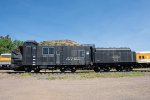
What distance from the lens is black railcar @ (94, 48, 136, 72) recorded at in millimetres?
37125

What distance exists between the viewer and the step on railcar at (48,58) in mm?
34781

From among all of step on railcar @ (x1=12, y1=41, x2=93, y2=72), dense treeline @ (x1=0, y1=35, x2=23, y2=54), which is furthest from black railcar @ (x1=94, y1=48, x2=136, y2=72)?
dense treeline @ (x1=0, y1=35, x2=23, y2=54)

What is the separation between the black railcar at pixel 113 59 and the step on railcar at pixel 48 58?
149 centimetres

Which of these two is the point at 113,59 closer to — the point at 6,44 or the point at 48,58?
the point at 48,58

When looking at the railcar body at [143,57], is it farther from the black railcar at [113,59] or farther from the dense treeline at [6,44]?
the dense treeline at [6,44]

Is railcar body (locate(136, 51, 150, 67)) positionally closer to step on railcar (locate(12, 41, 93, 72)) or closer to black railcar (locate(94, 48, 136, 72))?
black railcar (locate(94, 48, 136, 72))

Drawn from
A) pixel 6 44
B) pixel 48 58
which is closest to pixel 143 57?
pixel 48 58

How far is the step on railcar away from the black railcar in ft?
4.88

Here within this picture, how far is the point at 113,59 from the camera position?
37.7 m

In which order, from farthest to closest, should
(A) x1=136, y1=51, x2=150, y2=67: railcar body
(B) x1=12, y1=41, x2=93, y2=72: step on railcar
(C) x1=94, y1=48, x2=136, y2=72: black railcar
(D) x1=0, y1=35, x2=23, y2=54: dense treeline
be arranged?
(D) x1=0, y1=35, x2=23, y2=54: dense treeline
(A) x1=136, y1=51, x2=150, y2=67: railcar body
(C) x1=94, y1=48, x2=136, y2=72: black railcar
(B) x1=12, y1=41, x2=93, y2=72: step on railcar

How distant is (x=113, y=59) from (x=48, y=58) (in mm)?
9470

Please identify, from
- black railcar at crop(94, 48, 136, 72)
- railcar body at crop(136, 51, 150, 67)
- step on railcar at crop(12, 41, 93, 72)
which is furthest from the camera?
railcar body at crop(136, 51, 150, 67)

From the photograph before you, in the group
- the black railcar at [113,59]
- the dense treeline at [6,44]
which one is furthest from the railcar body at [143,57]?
the dense treeline at [6,44]

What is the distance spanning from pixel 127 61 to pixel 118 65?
1.45 m
